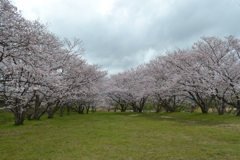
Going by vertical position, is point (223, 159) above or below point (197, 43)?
below

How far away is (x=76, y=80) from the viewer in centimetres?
2081

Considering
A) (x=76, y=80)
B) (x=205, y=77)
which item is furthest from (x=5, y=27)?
(x=205, y=77)

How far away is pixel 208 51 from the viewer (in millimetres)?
20828

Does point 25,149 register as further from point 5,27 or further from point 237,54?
point 237,54

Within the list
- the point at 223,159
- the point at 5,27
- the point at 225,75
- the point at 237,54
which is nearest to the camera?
the point at 223,159

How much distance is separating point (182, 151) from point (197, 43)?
1837 centimetres

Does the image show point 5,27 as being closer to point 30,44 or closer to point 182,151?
point 30,44

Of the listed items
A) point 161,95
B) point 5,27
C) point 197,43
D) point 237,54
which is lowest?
point 161,95

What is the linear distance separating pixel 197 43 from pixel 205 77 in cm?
508

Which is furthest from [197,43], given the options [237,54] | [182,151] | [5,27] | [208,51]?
[5,27]

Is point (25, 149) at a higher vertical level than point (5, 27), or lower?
lower

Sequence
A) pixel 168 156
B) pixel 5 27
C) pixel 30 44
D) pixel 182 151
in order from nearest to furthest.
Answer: pixel 168 156 → pixel 182 151 → pixel 5 27 → pixel 30 44

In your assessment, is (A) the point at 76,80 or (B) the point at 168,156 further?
(A) the point at 76,80

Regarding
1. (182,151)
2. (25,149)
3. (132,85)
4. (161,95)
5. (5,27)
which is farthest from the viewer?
(132,85)
